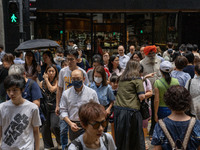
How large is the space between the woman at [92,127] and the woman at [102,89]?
2.55 meters

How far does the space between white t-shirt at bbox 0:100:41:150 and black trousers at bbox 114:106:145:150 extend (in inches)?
71.5

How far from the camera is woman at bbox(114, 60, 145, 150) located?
16.5 ft

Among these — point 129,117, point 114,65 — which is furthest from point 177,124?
point 114,65

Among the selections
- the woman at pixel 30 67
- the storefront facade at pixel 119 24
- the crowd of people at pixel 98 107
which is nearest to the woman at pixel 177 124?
the crowd of people at pixel 98 107

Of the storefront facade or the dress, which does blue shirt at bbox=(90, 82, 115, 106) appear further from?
the storefront facade

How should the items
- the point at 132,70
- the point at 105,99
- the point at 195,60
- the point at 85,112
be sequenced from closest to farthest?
the point at 85,112, the point at 132,70, the point at 105,99, the point at 195,60

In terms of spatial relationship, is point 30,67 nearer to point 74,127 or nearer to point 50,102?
point 50,102

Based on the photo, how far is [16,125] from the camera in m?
3.73

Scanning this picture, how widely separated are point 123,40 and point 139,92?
11593 mm

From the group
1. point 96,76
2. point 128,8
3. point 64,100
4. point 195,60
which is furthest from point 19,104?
point 128,8

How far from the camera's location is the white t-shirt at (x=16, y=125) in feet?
12.2

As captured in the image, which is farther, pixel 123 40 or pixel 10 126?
pixel 123 40

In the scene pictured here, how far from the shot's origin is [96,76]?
550 cm

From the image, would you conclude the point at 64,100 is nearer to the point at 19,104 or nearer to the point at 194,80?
the point at 19,104
